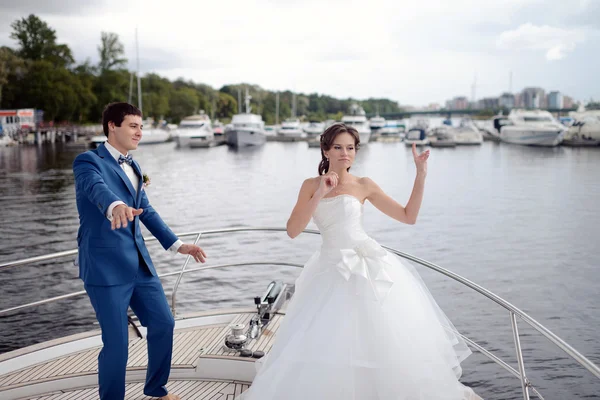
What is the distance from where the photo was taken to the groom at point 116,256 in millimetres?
3434

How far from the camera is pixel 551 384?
31.2 feet

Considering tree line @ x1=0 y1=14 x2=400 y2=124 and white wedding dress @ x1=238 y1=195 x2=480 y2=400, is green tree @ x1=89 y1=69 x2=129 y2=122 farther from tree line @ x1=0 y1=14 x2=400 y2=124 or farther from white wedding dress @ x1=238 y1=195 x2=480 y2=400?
white wedding dress @ x1=238 y1=195 x2=480 y2=400

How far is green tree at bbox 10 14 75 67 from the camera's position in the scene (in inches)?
3586

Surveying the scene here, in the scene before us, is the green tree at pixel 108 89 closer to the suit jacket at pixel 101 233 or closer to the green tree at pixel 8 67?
the green tree at pixel 8 67

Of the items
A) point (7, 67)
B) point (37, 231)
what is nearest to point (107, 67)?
point (7, 67)

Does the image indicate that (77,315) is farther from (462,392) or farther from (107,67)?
(107,67)

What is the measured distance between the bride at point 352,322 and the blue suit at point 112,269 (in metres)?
0.86

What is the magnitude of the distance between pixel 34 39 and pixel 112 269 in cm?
10222

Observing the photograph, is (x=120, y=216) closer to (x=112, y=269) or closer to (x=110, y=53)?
(x=112, y=269)

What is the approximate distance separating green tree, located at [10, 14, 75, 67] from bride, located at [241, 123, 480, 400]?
324 ft

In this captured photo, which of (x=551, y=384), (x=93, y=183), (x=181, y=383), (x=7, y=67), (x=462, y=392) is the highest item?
(x=7, y=67)

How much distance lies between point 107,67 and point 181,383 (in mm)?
110194

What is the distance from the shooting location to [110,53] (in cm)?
10512

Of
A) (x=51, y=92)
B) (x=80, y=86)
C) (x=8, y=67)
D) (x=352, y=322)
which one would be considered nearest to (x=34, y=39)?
(x=80, y=86)
